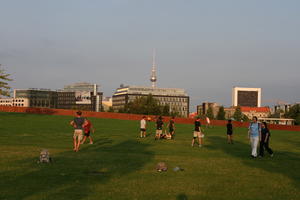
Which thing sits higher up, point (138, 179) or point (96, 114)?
point (96, 114)

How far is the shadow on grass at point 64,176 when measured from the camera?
10555 mm

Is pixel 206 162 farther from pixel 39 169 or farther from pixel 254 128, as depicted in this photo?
pixel 39 169

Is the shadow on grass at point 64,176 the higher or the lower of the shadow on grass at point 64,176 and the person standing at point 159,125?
the lower

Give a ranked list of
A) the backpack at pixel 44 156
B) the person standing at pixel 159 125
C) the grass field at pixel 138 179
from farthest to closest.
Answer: the person standing at pixel 159 125, the backpack at pixel 44 156, the grass field at pixel 138 179

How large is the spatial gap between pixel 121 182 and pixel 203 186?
2281 mm

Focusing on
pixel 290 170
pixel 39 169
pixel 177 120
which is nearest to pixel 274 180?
pixel 290 170

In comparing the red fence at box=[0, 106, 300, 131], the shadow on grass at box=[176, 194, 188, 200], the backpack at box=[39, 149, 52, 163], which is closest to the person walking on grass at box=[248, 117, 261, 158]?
the backpack at box=[39, 149, 52, 163]

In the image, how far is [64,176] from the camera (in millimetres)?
13195

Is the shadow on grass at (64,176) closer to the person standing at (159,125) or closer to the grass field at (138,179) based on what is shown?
the grass field at (138,179)

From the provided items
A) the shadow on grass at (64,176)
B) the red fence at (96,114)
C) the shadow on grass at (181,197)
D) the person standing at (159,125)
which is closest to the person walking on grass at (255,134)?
the shadow on grass at (64,176)

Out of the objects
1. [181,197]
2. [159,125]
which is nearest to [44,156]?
[181,197]

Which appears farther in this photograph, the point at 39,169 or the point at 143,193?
the point at 39,169

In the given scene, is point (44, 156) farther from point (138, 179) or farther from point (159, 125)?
point (159, 125)

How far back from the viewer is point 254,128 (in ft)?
70.5
